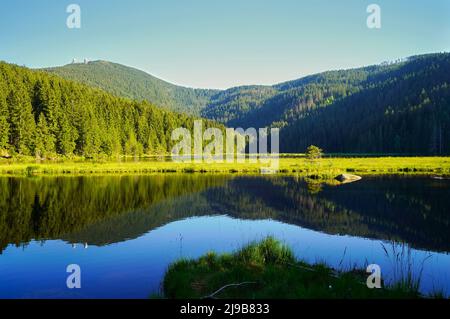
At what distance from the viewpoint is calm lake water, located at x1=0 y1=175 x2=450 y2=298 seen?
14.4 metres

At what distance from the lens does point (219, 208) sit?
32.6 m

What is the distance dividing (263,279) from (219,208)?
68.2ft

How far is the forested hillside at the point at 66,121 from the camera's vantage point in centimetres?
9644

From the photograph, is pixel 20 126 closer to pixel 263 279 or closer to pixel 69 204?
pixel 69 204

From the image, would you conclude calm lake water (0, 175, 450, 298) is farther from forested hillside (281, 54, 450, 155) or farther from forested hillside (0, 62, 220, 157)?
forested hillside (281, 54, 450, 155)

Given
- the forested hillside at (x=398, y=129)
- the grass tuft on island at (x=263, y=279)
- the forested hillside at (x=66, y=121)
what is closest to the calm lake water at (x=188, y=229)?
the grass tuft on island at (x=263, y=279)

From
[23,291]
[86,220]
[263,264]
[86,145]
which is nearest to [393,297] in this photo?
[263,264]

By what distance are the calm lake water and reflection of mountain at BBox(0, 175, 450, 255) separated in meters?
0.08

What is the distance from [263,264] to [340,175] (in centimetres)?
4145

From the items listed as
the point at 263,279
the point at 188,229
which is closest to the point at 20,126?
the point at 188,229

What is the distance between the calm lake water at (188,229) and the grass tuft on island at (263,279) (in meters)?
1.32

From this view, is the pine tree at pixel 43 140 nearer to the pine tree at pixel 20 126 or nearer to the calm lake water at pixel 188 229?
the pine tree at pixel 20 126
